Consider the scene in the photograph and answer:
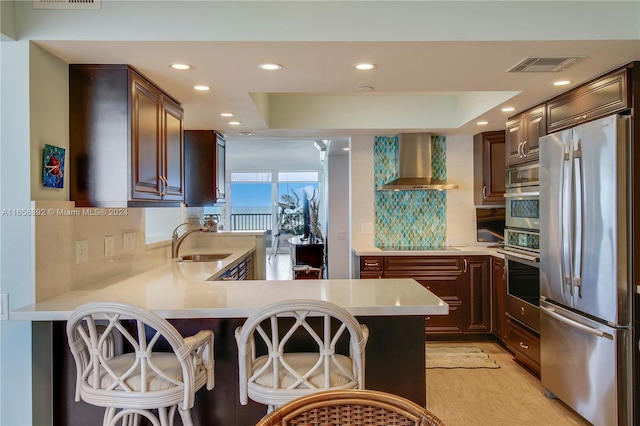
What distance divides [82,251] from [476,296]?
3601 mm

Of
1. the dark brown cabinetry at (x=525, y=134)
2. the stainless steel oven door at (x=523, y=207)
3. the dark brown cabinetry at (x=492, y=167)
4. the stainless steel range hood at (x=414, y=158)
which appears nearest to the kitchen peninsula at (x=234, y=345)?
the stainless steel oven door at (x=523, y=207)

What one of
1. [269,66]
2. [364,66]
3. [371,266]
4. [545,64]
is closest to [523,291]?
[371,266]

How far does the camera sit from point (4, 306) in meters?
1.96

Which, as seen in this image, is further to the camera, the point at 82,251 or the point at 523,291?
the point at 523,291

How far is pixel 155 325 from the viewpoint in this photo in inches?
62.2

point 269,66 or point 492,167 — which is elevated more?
point 269,66

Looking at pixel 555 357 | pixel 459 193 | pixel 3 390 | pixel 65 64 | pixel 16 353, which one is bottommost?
pixel 555 357

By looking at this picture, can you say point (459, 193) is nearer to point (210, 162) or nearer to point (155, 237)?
point (210, 162)

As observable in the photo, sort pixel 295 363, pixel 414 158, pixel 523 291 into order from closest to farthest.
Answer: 1. pixel 295 363
2. pixel 523 291
3. pixel 414 158

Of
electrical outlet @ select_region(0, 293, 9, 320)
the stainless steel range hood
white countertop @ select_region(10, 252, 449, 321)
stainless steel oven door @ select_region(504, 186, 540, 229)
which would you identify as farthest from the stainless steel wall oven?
electrical outlet @ select_region(0, 293, 9, 320)

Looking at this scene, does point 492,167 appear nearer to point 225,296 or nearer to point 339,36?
point 339,36

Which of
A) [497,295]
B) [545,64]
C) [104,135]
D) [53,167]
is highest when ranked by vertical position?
[545,64]

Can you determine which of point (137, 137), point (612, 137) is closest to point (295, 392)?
point (137, 137)

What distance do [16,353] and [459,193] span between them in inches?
171
